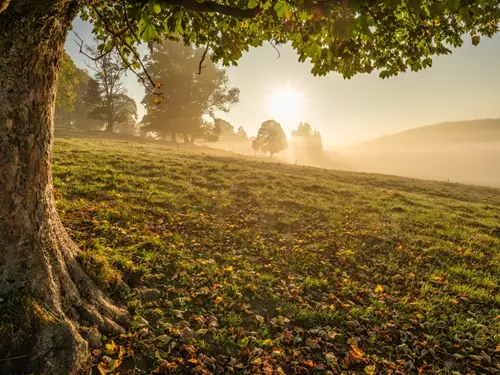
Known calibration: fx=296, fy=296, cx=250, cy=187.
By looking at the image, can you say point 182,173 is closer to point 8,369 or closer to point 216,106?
point 8,369

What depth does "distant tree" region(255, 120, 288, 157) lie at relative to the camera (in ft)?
268

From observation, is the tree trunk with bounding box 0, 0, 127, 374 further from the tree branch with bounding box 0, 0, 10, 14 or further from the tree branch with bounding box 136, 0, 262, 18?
the tree branch with bounding box 136, 0, 262, 18

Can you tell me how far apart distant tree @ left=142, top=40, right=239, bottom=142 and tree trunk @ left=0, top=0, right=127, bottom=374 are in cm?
5387

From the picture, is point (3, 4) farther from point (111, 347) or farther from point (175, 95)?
point (175, 95)

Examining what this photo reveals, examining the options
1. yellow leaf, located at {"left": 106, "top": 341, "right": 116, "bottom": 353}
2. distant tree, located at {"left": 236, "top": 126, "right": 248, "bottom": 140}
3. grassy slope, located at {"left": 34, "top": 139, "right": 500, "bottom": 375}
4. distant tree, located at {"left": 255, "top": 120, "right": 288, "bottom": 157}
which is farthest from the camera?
distant tree, located at {"left": 236, "top": 126, "right": 248, "bottom": 140}

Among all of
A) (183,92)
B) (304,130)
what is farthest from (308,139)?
(183,92)

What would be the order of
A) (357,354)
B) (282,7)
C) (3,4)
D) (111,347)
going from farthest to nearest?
(357,354) → (111,347) → (282,7) → (3,4)

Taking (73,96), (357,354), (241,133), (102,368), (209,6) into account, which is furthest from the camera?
(241,133)

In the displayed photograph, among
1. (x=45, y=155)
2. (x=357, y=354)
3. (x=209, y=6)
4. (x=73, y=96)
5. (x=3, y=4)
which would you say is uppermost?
(x=73, y=96)

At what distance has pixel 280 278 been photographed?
716cm

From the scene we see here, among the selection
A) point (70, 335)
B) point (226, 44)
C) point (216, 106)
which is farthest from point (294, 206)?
point (216, 106)

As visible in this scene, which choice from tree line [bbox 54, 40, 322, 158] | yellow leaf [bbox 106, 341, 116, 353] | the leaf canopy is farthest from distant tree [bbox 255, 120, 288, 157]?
yellow leaf [bbox 106, 341, 116, 353]

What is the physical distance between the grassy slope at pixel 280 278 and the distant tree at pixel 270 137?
69549 millimetres

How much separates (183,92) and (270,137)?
103 feet
